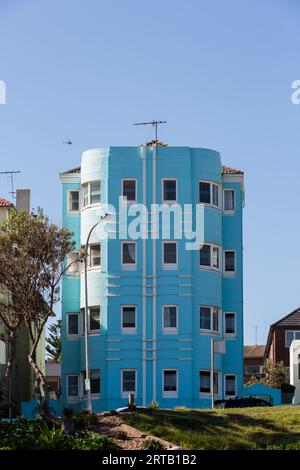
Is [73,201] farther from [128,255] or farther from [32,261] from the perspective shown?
[32,261]

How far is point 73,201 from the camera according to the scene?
7762 cm

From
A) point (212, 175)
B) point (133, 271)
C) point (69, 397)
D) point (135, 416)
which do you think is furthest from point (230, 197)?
point (135, 416)

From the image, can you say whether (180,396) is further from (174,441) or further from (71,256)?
(174,441)

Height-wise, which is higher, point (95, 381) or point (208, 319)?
point (208, 319)

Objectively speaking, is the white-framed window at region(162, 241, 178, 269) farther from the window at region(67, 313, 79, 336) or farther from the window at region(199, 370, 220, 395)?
the window at region(67, 313, 79, 336)

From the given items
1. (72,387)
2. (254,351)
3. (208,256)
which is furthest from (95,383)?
(254,351)

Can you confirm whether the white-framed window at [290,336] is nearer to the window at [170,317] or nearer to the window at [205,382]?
the window at [205,382]

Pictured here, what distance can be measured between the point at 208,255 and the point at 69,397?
34.4 ft

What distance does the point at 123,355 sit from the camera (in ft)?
240

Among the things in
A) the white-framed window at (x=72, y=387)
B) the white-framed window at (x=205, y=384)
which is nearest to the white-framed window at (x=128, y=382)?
the white-framed window at (x=72, y=387)

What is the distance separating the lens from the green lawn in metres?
49.7

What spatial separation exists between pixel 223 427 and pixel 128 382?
67.8 ft

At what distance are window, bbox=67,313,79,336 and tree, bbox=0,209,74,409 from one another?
13.2 metres

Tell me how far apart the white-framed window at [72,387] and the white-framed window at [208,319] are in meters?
7.24
